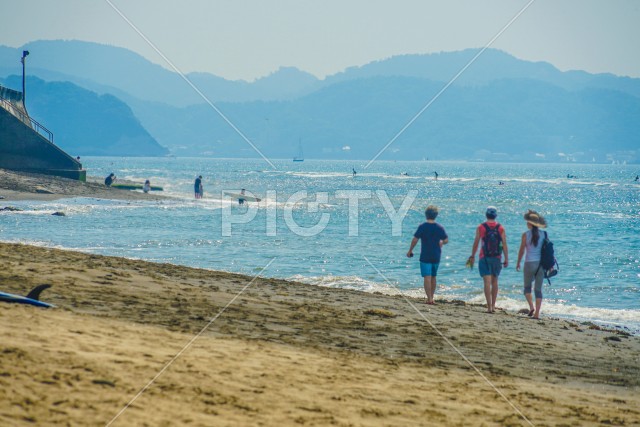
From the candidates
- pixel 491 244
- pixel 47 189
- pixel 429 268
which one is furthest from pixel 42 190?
pixel 491 244

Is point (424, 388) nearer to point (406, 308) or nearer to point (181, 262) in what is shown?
point (406, 308)

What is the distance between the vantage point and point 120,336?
24.5ft

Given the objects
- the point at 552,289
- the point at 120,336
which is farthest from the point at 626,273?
the point at 120,336

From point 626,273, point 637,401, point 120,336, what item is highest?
point 120,336

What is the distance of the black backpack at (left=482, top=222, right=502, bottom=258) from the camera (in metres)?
12.3

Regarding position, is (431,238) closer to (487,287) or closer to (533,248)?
(487,287)

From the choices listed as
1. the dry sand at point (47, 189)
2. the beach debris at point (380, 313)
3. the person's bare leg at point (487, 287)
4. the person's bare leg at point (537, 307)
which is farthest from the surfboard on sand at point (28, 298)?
the dry sand at point (47, 189)

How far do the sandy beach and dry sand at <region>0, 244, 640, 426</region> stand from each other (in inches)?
0.8

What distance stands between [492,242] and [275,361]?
601 centimetres

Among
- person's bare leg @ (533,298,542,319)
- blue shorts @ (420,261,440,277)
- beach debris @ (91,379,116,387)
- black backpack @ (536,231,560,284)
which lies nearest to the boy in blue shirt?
blue shorts @ (420,261,440,277)

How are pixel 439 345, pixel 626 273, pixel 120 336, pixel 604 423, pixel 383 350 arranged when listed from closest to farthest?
pixel 604 423
pixel 120 336
pixel 383 350
pixel 439 345
pixel 626 273

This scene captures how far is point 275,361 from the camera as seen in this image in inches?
293

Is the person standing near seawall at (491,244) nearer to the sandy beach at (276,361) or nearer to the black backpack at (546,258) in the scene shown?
the black backpack at (546,258)

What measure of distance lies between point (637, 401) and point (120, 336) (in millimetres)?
5502
